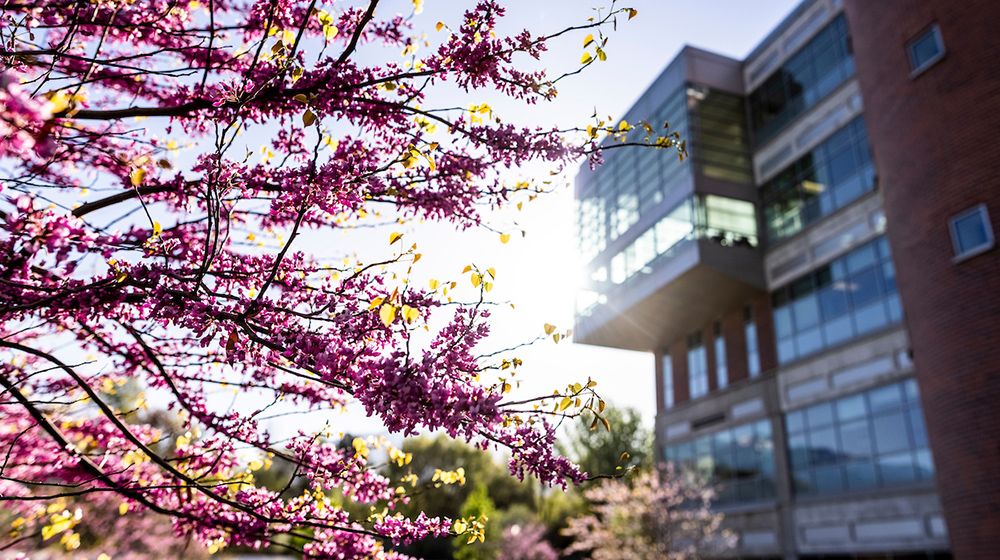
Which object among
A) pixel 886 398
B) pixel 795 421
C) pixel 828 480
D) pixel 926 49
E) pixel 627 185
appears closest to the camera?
pixel 926 49

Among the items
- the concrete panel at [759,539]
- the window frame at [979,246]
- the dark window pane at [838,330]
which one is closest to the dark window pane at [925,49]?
the window frame at [979,246]

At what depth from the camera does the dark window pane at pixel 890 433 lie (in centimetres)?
1794

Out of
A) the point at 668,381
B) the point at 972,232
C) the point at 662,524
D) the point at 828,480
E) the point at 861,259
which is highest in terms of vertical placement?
the point at 861,259

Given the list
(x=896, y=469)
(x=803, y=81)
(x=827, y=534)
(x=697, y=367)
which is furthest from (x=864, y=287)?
(x=697, y=367)

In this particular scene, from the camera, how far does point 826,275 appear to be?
71.2 ft

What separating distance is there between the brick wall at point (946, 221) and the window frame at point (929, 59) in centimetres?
9

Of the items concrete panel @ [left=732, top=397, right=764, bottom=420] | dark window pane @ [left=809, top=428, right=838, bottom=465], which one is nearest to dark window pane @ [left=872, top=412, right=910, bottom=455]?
Result: dark window pane @ [left=809, top=428, right=838, bottom=465]

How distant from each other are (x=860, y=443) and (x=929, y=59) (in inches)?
423

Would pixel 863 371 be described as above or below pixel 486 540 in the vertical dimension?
above

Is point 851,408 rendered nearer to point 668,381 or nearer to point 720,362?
point 720,362

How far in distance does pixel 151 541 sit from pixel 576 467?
54.5 ft

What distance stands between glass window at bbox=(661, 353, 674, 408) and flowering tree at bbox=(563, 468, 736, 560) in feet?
12.2

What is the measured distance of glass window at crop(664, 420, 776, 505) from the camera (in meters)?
23.1

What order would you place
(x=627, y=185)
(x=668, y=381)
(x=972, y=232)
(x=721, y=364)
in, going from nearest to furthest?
(x=972, y=232) < (x=721, y=364) < (x=627, y=185) < (x=668, y=381)
